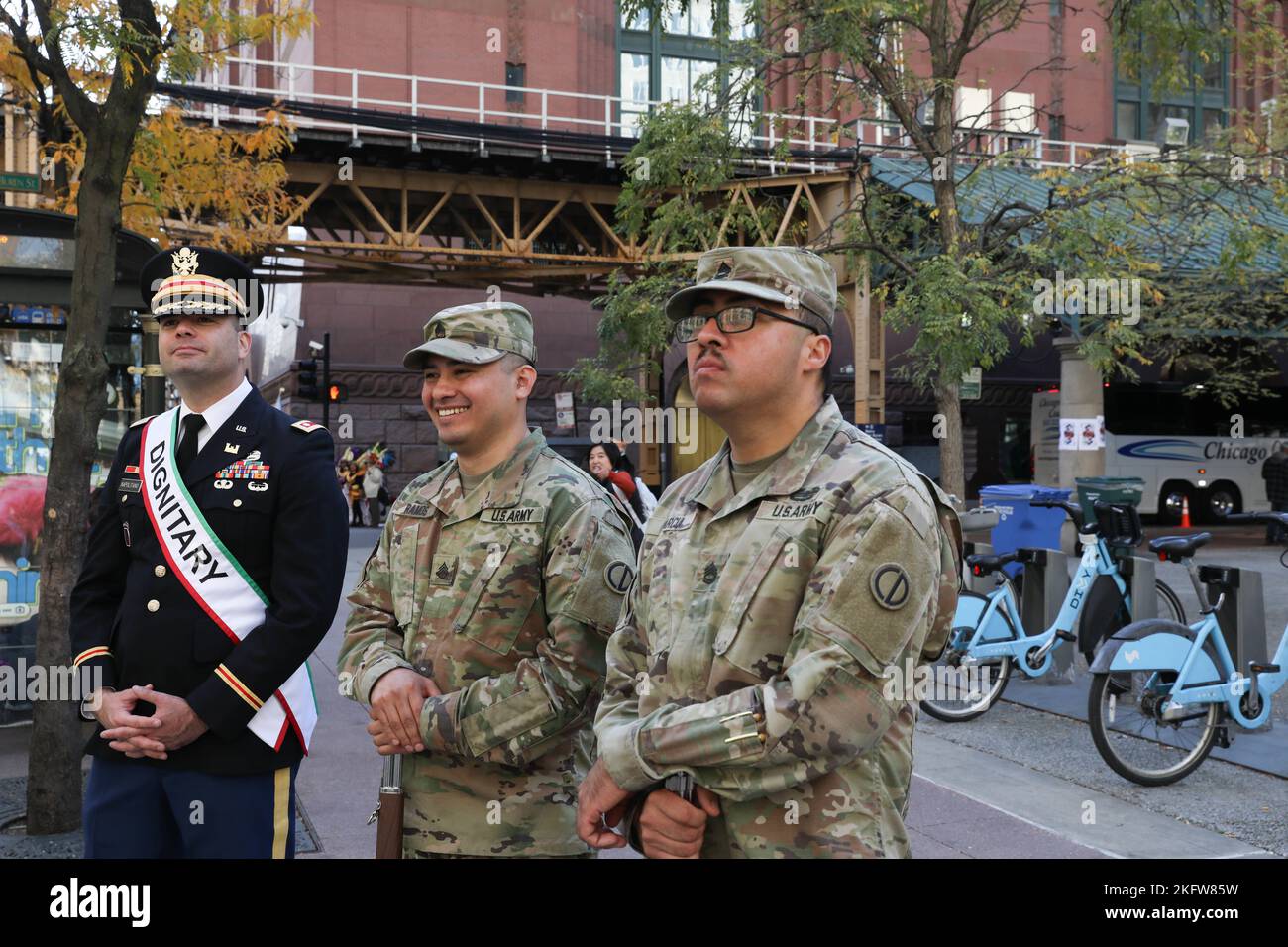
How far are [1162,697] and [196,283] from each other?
5735 mm

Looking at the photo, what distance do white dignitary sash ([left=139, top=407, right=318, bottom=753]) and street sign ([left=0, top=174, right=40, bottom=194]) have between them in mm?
5202

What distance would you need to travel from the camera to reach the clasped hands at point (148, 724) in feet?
9.87

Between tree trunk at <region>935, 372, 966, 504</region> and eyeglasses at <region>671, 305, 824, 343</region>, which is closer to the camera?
eyeglasses at <region>671, 305, 824, 343</region>

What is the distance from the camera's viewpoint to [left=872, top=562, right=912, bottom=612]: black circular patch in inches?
87.2

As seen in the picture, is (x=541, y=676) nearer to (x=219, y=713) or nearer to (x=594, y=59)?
(x=219, y=713)

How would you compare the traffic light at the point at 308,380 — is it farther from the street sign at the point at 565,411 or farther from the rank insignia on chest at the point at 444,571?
the rank insignia on chest at the point at 444,571

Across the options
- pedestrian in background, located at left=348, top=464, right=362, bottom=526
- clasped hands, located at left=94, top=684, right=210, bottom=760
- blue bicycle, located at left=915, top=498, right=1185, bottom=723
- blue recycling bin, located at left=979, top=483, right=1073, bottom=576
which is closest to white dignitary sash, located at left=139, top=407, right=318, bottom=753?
clasped hands, located at left=94, top=684, right=210, bottom=760

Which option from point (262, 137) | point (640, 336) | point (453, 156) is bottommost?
point (640, 336)

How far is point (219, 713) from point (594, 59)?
3236 cm

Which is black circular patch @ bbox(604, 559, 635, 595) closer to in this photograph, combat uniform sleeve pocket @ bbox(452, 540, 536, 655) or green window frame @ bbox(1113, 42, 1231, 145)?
combat uniform sleeve pocket @ bbox(452, 540, 536, 655)

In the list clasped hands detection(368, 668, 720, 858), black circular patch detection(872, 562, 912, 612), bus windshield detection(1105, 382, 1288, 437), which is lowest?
clasped hands detection(368, 668, 720, 858)

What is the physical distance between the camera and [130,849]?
3041 millimetres

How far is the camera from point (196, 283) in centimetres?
337
